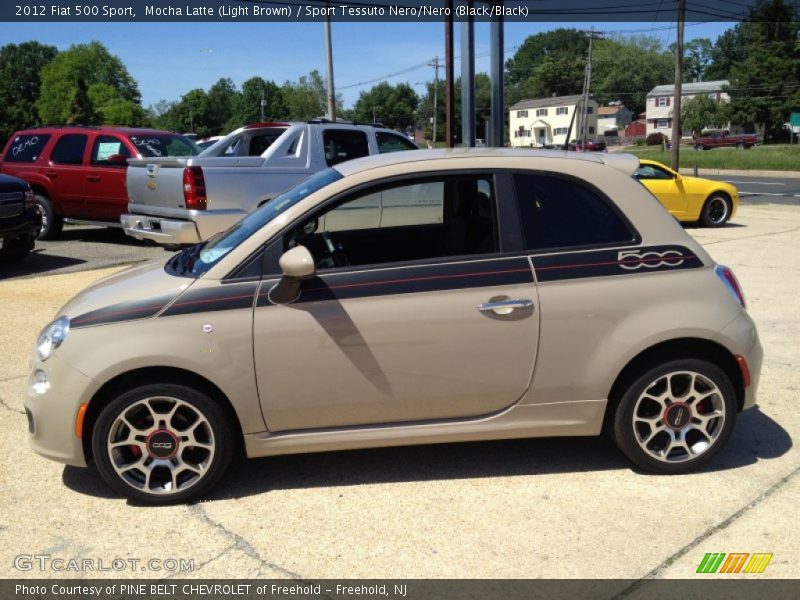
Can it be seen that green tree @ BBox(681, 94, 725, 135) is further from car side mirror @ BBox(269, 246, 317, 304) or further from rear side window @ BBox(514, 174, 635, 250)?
car side mirror @ BBox(269, 246, 317, 304)

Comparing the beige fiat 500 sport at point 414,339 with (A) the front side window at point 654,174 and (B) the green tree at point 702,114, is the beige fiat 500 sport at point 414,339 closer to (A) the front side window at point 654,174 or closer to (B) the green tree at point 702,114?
(A) the front side window at point 654,174

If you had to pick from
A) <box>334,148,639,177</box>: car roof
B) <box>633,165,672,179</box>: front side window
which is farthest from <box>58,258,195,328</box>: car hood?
<box>633,165,672,179</box>: front side window

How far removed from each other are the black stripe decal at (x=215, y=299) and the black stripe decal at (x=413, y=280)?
0.07m

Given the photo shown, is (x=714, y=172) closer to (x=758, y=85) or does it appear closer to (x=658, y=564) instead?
(x=658, y=564)

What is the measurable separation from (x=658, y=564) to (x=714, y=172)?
42.3 m

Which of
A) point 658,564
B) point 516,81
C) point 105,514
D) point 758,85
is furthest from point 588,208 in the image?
point 516,81

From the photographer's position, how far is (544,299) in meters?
3.86

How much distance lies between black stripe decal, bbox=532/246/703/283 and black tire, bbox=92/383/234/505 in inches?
68.6

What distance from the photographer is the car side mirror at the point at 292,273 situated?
11.8 ft

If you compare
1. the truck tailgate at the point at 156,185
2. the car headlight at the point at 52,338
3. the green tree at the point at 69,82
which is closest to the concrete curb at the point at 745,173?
the truck tailgate at the point at 156,185

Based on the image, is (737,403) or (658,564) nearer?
(658,564)

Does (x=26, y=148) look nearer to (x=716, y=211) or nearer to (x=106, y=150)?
(x=106, y=150)

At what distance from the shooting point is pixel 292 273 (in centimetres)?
361

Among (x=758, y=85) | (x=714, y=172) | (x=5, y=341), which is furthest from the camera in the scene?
(x=758, y=85)
